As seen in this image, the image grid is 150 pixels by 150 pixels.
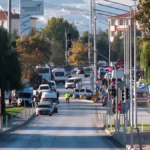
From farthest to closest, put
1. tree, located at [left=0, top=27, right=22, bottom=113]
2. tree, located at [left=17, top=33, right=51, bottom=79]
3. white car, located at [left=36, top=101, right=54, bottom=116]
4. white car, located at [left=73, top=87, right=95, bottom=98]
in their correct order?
1. tree, located at [left=17, top=33, right=51, bottom=79]
2. white car, located at [left=73, top=87, right=95, bottom=98]
3. white car, located at [left=36, top=101, right=54, bottom=116]
4. tree, located at [left=0, top=27, right=22, bottom=113]

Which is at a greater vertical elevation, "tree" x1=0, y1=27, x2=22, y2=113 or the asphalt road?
"tree" x1=0, y1=27, x2=22, y2=113

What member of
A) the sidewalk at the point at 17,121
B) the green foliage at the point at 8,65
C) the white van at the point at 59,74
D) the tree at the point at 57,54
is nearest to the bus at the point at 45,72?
the white van at the point at 59,74

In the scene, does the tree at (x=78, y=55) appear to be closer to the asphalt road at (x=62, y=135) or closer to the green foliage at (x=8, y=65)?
the asphalt road at (x=62, y=135)

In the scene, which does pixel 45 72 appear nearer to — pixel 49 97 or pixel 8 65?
pixel 49 97

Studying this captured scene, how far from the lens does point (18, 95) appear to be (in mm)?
62156

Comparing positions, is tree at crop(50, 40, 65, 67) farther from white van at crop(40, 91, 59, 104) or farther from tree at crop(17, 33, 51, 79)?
white van at crop(40, 91, 59, 104)

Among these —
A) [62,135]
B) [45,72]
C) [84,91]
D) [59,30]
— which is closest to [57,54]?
[59,30]

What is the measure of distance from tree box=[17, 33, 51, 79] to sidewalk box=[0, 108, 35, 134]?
2062cm

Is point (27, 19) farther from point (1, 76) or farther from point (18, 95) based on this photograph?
point (1, 76)

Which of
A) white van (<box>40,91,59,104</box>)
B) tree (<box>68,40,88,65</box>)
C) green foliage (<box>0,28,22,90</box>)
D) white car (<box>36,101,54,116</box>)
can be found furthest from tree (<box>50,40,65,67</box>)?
green foliage (<box>0,28,22,90</box>)

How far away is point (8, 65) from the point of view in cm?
4478

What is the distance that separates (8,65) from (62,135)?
12.4 metres

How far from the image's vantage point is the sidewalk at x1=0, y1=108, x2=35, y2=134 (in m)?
38.7

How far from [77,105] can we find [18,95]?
7443 mm
